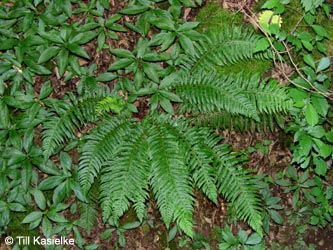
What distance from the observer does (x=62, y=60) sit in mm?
4449

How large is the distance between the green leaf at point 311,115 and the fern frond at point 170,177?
118 cm

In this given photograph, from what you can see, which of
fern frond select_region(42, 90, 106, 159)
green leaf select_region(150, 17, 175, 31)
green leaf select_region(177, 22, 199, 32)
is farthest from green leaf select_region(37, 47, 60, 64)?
green leaf select_region(177, 22, 199, 32)

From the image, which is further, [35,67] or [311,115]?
[35,67]

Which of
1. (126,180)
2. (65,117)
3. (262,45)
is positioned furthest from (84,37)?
(262,45)

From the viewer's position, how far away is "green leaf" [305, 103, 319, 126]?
12.9ft

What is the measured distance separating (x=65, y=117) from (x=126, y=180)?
2.80 ft

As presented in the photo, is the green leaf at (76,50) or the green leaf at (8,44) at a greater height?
the green leaf at (76,50)

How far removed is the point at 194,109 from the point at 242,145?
785 millimetres

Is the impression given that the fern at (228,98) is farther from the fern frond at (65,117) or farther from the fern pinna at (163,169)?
the fern frond at (65,117)

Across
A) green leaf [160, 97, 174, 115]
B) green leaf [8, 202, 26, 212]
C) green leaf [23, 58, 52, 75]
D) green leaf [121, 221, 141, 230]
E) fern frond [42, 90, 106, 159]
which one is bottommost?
green leaf [8, 202, 26, 212]

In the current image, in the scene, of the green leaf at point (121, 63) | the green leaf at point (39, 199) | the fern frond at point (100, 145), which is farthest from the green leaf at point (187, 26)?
the green leaf at point (39, 199)

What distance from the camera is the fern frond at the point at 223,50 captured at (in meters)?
4.41

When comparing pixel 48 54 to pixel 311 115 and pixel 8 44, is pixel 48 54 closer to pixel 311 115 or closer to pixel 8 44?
pixel 8 44

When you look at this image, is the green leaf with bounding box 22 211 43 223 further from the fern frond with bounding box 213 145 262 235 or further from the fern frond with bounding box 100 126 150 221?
the fern frond with bounding box 213 145 262 235
